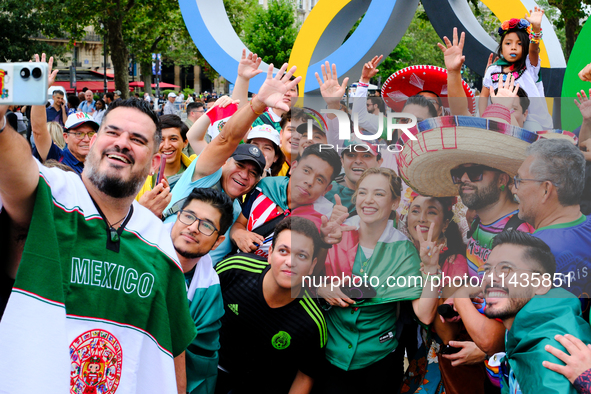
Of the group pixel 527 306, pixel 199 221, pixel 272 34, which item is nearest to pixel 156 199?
pixel 199 221

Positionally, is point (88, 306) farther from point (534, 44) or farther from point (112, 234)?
point (534, 44)

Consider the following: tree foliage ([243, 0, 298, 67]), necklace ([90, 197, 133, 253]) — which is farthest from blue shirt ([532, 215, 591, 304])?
tree foliage ([243, 0, 298, 67])

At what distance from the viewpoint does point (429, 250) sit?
223cm

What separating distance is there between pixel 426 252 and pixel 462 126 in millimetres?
565

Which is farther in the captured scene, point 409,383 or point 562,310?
point 409,383

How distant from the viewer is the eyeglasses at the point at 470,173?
2.18 meters

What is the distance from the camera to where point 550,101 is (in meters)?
2.26

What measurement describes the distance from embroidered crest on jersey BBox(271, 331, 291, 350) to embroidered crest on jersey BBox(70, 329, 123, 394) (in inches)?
38.7

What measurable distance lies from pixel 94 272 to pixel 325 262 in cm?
100

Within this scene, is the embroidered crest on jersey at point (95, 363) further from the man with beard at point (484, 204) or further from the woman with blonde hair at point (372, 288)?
the man with beard at point (484, 204)

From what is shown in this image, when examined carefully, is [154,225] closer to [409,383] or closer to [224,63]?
[409,383]

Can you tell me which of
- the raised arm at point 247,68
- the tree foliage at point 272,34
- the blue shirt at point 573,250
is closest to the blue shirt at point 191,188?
the raised arm at point 247,68

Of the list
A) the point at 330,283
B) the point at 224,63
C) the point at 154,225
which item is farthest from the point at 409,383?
the point at 224,63

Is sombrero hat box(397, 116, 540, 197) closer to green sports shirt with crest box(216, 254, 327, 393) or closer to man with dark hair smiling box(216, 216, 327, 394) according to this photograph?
man with dark hair smiling box(216, 216, 327, 394)
